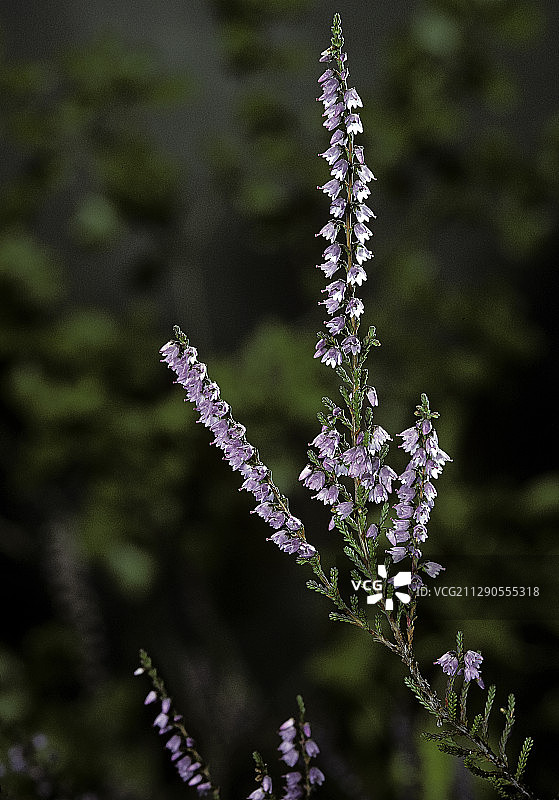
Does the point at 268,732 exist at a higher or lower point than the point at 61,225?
lower

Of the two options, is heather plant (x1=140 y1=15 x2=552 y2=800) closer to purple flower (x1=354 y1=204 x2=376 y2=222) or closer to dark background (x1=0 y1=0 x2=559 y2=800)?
purple flower (x1=354 y1=204 x2=376 y2=222)

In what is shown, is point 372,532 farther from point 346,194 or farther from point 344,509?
point 346,194

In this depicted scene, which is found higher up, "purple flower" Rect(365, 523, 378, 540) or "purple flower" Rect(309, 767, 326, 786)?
"purple flower" Rect(365, 523, 378, 540)

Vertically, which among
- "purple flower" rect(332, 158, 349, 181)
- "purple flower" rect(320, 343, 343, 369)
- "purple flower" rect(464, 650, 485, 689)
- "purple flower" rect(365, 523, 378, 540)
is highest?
"purple flower" rect(332, 158, 349, 181)

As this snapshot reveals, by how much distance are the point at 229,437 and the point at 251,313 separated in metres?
0.96

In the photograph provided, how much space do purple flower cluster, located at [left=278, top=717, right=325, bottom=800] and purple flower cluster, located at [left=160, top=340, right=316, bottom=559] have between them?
0.44 ft

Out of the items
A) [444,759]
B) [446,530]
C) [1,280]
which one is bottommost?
[444,759]

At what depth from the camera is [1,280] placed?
3.60ft

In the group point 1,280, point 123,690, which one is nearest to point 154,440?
point 1,280

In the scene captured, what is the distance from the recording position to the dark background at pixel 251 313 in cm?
102

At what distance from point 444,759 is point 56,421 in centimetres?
77

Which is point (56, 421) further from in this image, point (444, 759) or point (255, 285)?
point (444, 759)

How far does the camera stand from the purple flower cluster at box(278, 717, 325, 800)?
0.45 metres

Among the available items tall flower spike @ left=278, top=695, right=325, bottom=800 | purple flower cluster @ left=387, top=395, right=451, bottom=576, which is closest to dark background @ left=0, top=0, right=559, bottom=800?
tall flower spike @ left=278, top=695, right=325, bottom=800
